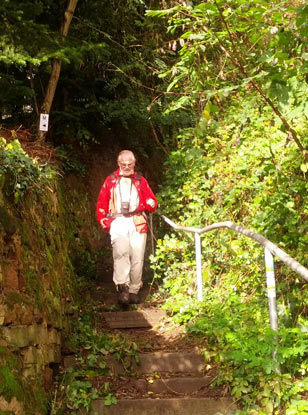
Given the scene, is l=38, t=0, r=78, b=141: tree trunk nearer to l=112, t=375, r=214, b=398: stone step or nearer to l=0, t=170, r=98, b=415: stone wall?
l=0, t=170, r=98, b=415: stone wall

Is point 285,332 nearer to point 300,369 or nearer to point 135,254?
point 300,369

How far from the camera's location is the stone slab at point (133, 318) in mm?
6570

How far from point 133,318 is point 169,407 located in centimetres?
204

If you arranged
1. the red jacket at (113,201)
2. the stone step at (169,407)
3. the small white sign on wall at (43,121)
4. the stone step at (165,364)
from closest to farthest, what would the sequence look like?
the stone step at (169,407) → the stone step at (165,364) → the red jacket at (113,201) → the small white sign on wall at (43,121)

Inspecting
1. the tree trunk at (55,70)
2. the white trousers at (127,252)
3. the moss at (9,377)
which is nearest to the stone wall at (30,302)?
the moss at (9,377)

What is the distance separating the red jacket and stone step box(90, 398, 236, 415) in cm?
267

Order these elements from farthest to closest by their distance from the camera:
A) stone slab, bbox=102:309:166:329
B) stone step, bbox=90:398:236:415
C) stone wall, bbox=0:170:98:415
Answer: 1. stone slab, bbox=102:309:166:329
2. stone step, bbox=90:398:236:415
3. stone wall, bbox=0:170:98:415

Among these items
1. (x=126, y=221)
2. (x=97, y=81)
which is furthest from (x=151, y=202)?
(x=97, y=81)

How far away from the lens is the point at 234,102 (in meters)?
8.91

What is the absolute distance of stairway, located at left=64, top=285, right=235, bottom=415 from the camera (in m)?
4.68

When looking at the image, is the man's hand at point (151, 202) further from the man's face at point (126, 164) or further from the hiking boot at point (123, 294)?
the hiking boot at point (123, 294)

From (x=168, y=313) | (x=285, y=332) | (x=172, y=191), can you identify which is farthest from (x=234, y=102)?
(x=285, y=332)

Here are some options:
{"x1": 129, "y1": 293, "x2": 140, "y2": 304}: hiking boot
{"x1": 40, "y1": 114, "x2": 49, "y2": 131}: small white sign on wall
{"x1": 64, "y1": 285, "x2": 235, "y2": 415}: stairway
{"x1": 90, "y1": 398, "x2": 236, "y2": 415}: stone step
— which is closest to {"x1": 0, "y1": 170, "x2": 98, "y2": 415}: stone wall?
{"x1": 64, "y1": 285, "x2": 235, "y2": 415}: stairway

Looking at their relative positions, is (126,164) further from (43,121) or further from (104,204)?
(43,121)
